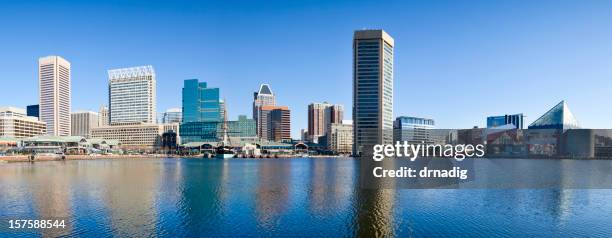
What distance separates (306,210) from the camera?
5947cm

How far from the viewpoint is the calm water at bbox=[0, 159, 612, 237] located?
48062mm

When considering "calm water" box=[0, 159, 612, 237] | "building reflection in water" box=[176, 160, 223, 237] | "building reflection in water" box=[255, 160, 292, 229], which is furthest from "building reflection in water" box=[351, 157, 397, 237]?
"building reflection in water" box=[176, 160, 223, 237]

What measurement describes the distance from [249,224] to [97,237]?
1770 centimetres

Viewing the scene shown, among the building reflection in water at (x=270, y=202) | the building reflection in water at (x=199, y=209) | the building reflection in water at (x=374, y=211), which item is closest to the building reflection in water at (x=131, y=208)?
the building reflection in water at (x=199, y=209)

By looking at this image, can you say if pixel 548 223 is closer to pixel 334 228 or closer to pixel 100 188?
pixel 334 228

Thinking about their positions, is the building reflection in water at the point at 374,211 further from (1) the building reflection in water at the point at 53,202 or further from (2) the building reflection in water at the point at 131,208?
(1) the building reflection in water at the point at 53,202

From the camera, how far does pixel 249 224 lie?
167 ft

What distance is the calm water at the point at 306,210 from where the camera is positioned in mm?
48062

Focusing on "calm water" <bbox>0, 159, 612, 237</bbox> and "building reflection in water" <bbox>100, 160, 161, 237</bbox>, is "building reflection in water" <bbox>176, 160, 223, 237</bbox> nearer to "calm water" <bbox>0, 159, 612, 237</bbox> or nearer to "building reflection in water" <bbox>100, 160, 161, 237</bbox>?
"calm water" <bbox>0, 159, 612, 237</bbox>

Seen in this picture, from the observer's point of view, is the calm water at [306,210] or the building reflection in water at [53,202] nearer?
the building reflection in water at [53,202]

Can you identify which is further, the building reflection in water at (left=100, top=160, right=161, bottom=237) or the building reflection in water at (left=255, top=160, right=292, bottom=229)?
the building reflection in water at (left=255, top=160, right=292, bottom=229)

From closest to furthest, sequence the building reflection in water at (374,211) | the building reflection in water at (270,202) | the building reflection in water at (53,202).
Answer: the building reflection in water at (53,202), the building reflection in water at (374,211), the building reflection in water at (270,202)

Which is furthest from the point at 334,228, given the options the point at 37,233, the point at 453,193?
the point at 453,193

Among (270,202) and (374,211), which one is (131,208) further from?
(374,211)
